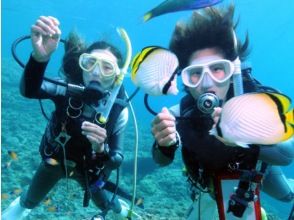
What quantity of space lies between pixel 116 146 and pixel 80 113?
71 centimetres

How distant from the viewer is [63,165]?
3.92 meters

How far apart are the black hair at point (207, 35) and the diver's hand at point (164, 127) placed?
126cm

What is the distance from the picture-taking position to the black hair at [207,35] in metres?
3.36

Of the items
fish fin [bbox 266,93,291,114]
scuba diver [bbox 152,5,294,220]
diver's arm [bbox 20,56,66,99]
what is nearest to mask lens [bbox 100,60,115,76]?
diver's arm [bbox 20,56,66,99]

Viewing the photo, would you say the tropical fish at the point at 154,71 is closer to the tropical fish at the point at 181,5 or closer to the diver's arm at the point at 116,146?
the tropical fish at the point at 181,5

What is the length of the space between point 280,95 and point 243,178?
1.38 m

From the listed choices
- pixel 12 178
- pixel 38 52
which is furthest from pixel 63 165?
pixel 12 178

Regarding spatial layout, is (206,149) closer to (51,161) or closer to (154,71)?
(154,71)

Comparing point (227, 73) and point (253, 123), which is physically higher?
point (227, 73)

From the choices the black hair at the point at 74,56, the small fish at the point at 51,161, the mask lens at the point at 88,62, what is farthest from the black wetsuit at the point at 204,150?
the black hair at the point at 74,56

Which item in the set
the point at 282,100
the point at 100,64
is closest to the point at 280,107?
the point at 282,100

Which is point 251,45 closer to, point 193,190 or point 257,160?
point 257,160

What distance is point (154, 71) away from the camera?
6.65 feet

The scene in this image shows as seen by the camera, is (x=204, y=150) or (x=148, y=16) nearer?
(x=148, y=16)
